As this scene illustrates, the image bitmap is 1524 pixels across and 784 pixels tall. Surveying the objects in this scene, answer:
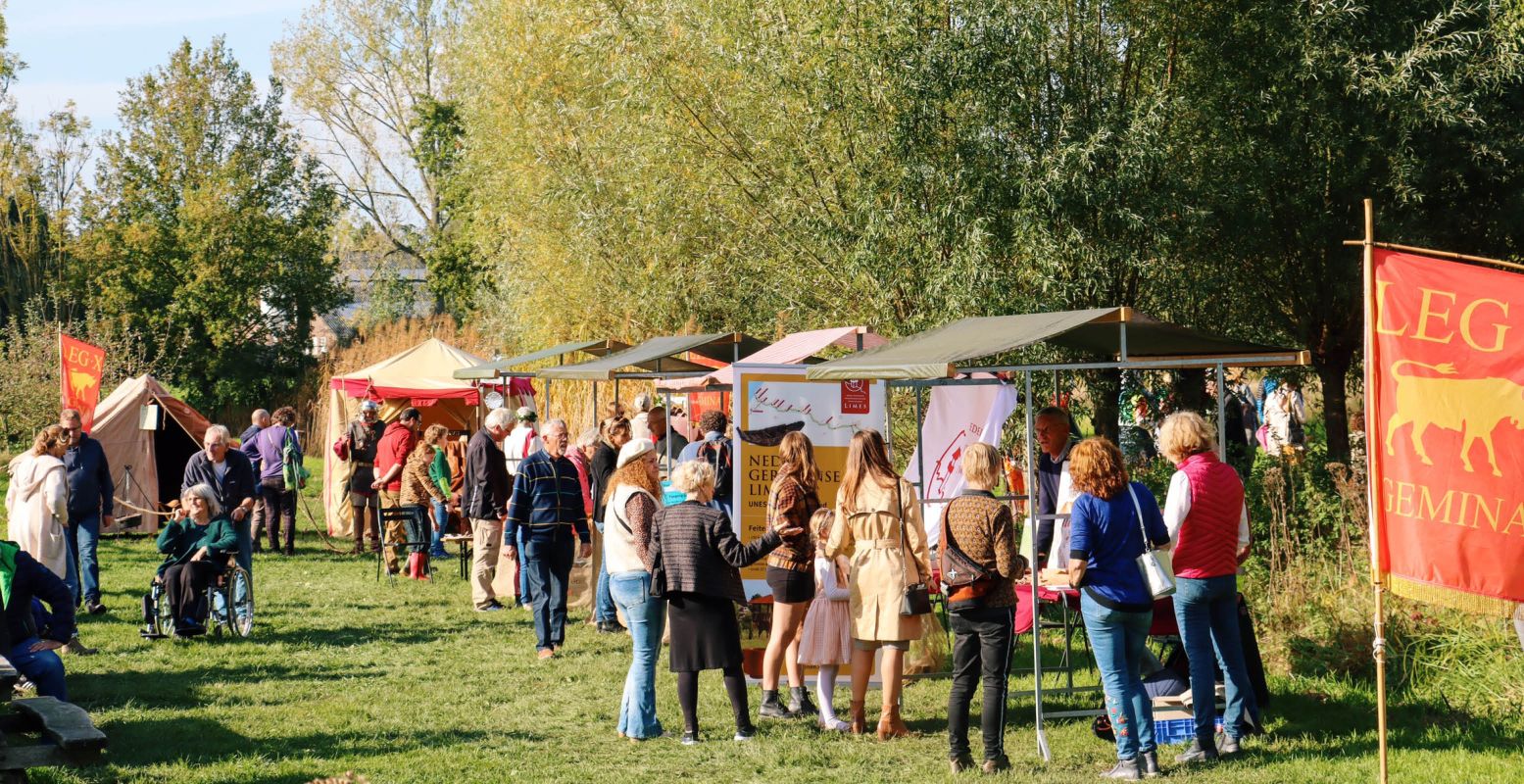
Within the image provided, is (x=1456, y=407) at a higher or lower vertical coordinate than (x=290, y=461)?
higher

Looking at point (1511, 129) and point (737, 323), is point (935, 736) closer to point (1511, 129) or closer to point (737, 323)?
point (1511, 129)

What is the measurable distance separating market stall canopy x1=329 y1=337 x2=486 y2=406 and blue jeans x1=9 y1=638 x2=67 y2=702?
1131 cm

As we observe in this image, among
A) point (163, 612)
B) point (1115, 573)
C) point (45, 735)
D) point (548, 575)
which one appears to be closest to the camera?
point (45, 735)

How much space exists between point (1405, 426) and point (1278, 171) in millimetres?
9921

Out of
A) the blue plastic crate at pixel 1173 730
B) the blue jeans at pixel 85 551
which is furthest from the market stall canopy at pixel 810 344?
the blue jeans at pixel 85 551

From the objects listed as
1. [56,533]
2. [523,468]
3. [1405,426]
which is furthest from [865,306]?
[1405,426]

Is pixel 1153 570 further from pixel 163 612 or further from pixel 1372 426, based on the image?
pixel 163 612

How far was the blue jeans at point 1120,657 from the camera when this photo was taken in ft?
21.4

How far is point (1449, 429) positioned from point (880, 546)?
2.81m

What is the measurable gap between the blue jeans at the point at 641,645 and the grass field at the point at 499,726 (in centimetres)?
19

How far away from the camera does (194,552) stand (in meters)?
10.8

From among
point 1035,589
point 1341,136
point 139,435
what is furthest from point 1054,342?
point 139,435

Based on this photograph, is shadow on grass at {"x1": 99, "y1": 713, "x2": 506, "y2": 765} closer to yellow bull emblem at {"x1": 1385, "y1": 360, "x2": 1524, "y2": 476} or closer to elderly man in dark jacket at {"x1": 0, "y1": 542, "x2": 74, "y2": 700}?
elderly man in dark jacket at {"x1": 0, "y1": 542, "x2": 74, "y2": 700}

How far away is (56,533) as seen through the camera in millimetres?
10195
